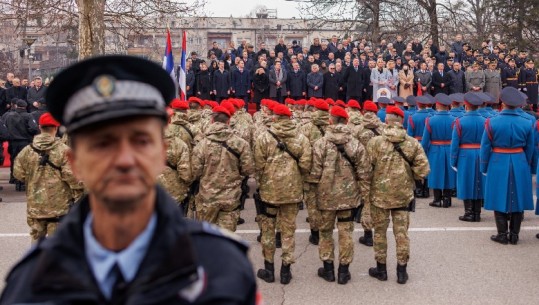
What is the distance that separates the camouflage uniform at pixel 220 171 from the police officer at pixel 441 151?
537cm

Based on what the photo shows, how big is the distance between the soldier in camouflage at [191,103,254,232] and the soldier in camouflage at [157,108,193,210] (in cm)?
38

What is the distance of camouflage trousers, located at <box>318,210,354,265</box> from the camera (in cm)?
719

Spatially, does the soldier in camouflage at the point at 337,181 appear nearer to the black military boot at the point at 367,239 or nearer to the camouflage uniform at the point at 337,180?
the camouflage uniform at the point at 337,180

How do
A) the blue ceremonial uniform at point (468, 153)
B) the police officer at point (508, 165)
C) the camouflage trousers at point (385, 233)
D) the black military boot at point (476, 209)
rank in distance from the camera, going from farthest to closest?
the black military boot at point (476, 209), the blue ceremonial uniform at point (468, 153), the police officer at point (508, 165), the camouflage trousers at point (385, 233)

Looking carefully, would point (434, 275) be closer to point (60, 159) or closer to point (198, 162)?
point (198, 162)

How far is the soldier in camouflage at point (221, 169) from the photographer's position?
726 cm

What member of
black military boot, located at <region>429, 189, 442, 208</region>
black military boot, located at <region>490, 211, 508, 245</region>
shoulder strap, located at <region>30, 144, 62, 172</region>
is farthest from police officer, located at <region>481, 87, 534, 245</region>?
shoulder strap, located at <region>30, 144, 62, 172</region>

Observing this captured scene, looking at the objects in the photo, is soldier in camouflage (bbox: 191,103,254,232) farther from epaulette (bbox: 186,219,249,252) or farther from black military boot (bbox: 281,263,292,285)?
epaulette (bbox: 186,219,249,252)

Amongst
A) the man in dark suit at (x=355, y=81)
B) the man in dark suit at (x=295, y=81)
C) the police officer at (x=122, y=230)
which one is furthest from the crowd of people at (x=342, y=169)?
the man in dark suit at (x=295, y=81)

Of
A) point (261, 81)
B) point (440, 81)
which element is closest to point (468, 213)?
point (440, 81)

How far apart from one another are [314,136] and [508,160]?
3.09 metres

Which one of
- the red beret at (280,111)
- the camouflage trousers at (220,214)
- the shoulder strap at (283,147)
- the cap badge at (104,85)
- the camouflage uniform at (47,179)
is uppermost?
the cap badge at (104,85)

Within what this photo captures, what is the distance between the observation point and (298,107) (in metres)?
15.2

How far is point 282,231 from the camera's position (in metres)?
7.38
